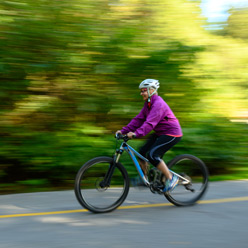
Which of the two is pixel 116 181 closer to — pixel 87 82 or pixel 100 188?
pixel 100 188

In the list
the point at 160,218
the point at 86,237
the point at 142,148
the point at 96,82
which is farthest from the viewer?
the point at 96,82

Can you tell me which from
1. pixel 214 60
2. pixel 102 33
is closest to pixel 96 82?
pixel 102 33

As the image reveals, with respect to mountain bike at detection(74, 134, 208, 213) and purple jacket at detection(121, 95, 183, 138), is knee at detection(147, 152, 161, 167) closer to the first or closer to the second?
mountain bike at detection(74, 134, 208, 213)

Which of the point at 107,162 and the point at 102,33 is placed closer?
the point at 107,162

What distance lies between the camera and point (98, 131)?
7.61m

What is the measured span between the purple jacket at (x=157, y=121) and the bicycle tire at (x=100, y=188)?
24.3 inches

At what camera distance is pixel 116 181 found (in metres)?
5.29

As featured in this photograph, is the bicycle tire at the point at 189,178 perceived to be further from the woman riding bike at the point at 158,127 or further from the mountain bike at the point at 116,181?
the woman riding bike at the point at 158,127

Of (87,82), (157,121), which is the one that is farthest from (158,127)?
(87,82)

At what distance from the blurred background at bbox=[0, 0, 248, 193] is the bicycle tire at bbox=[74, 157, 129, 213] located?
72.5 inches

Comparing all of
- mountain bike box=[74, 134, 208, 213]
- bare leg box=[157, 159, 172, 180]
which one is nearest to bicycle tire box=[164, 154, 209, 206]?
mountain bike box=[74, 134, 208, 213]

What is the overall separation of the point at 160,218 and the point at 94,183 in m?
1.00

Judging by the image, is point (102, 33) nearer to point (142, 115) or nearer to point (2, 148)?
point (142, 115)

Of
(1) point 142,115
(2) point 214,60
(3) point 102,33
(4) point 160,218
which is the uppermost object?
(3) point 102,33
